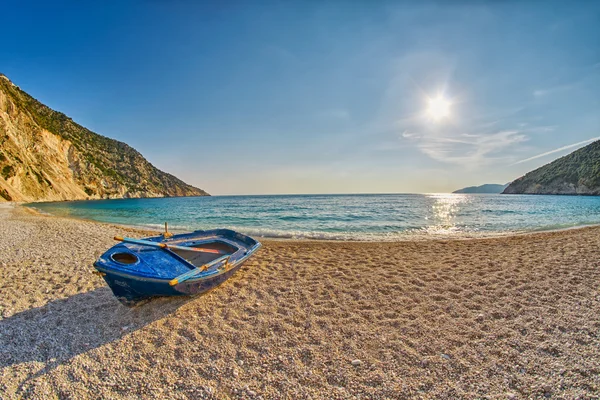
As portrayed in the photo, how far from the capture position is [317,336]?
4.47 meters

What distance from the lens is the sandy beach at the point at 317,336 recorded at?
3.34m

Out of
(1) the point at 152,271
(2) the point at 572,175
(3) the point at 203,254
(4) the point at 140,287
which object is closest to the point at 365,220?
(3) the point at 203,254

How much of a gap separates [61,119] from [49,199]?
48.8 m

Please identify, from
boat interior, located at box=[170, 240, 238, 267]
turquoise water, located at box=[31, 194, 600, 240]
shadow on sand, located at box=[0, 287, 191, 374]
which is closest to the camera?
shadow on sand, located at box=[0, 287, 191, 374]

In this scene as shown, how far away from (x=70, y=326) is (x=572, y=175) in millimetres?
127837

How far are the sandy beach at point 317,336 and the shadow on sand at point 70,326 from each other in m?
0.03

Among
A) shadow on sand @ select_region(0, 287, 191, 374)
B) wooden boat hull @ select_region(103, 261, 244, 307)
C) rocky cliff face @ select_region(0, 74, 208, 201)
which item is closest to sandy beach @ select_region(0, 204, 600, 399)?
shadow on sand @ select_region(0, 287, 191, 374)

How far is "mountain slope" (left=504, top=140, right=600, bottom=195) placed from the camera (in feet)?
263

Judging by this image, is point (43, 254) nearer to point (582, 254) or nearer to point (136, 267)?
point (136, 267)

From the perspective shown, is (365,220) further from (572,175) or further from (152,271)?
(572,175)

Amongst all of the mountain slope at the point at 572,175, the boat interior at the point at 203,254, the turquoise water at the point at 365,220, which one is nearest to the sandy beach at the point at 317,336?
the boat interior at the point at 203,254

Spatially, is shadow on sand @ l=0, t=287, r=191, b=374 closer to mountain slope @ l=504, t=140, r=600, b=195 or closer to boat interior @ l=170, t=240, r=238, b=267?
boat interior @ l=170, t=240, r=238, b=267

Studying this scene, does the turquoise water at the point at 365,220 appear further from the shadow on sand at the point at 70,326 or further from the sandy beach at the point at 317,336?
the shadow on sand at the point at 70,326

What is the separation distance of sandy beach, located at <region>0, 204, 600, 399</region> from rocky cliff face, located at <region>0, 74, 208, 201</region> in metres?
57.1
